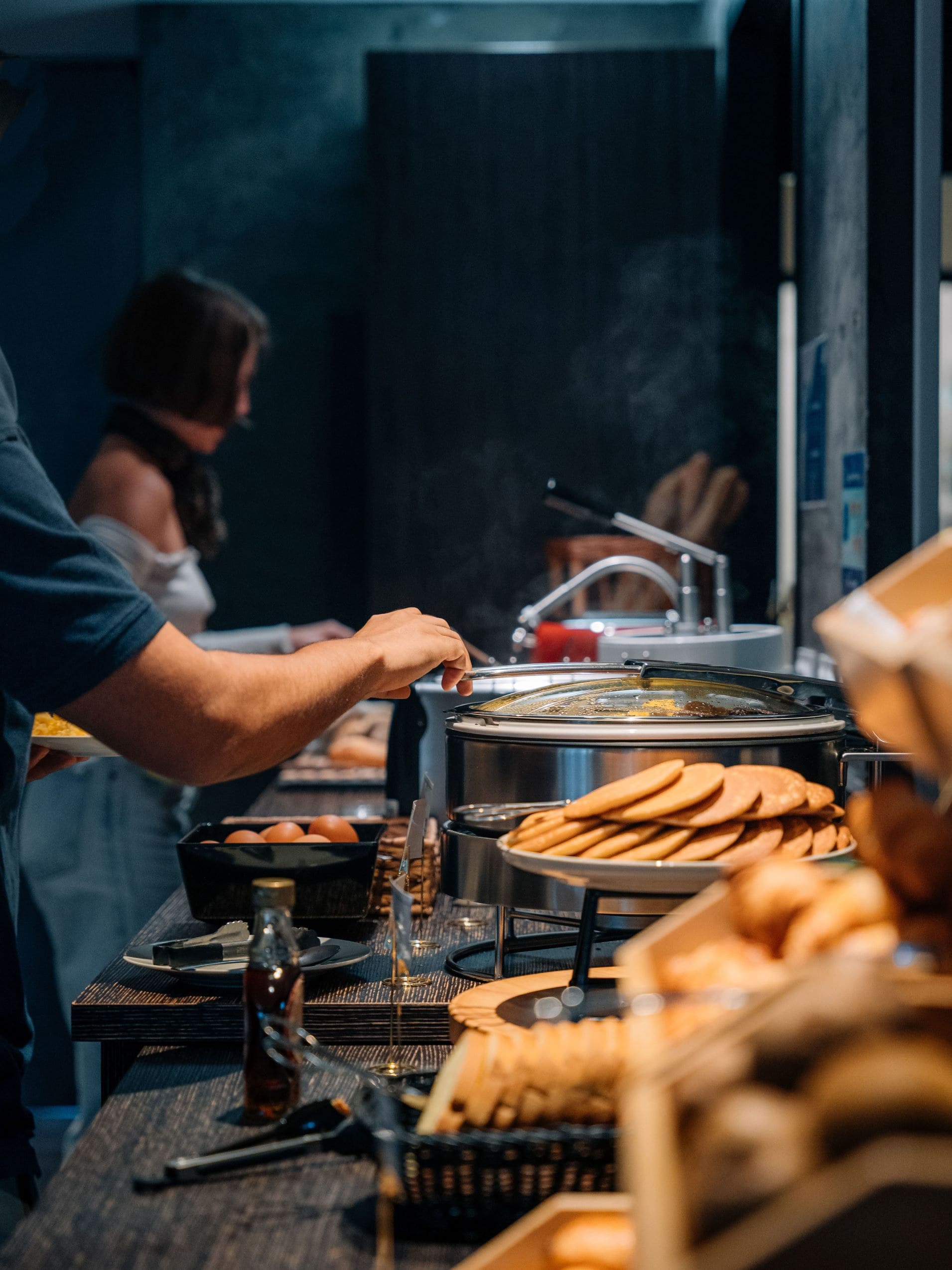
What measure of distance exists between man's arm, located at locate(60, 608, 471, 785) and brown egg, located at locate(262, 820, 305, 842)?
0.40m

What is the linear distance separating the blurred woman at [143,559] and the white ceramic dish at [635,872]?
2.10 metres

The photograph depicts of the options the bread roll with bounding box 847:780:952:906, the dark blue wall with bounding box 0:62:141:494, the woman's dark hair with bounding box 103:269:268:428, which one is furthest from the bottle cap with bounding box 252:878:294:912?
the dark blue wall with bounding box 0:62:141:494

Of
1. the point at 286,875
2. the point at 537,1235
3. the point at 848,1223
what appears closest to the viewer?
the point at 848,1223

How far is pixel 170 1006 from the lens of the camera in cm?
127

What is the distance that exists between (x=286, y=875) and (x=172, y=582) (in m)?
1.79

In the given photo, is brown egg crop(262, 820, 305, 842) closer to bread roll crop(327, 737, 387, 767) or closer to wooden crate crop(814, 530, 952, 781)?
wooden crate crop(814, 530, 952, 781)

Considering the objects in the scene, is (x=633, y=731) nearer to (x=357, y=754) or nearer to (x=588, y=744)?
(x=588, y=744)

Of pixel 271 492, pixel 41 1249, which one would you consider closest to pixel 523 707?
pixel 41 1249

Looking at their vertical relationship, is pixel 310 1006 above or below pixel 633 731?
below

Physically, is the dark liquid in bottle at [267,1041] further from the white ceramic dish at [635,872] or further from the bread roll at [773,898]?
the bread roll at [773,898]

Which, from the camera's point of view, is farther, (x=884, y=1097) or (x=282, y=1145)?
(x=282, y=1145)

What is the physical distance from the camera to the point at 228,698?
44.3 inches

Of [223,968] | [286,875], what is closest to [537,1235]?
[223,968]

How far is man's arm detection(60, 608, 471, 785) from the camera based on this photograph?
107 centimetres
